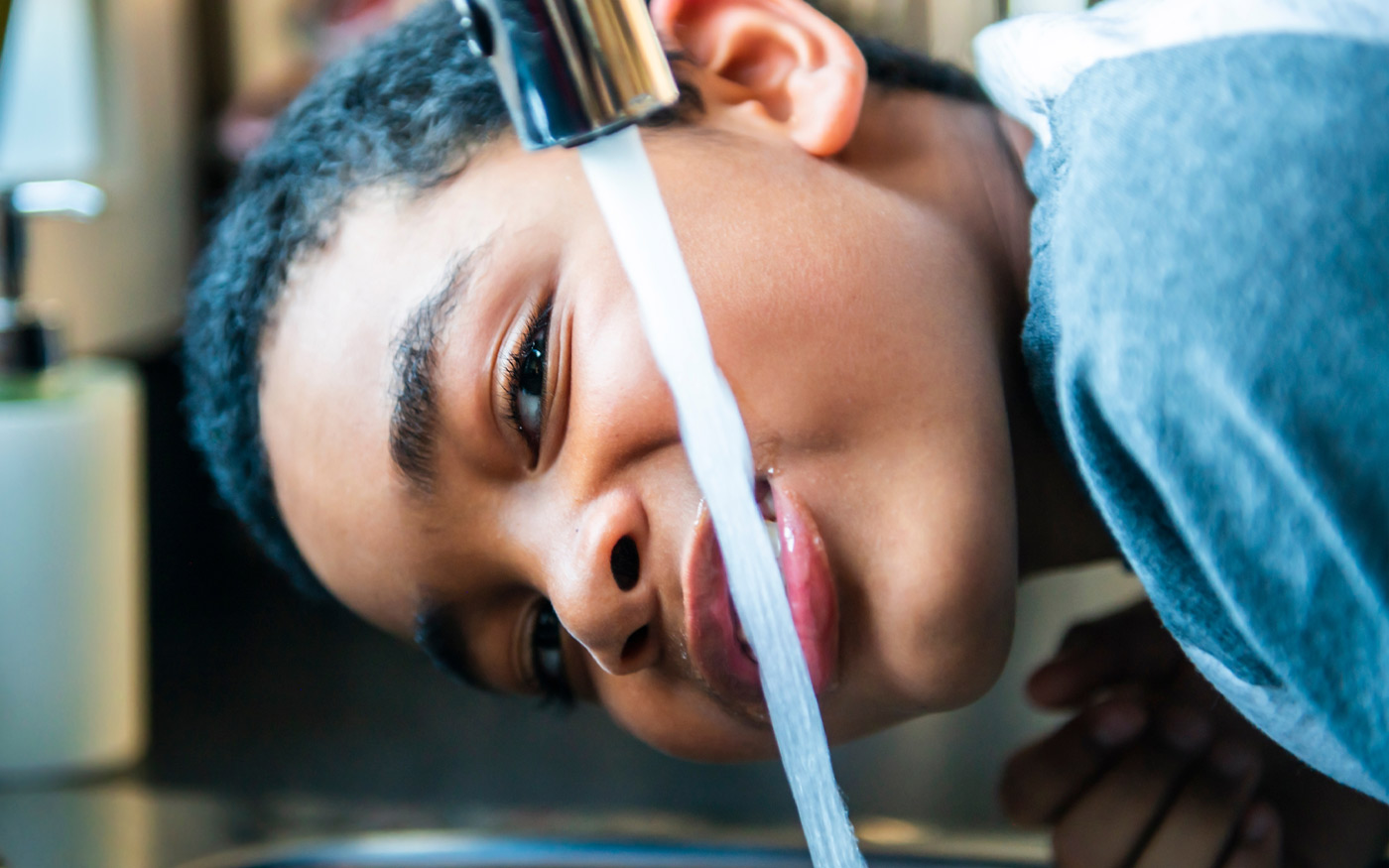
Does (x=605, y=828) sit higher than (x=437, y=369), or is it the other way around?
(x=437, y=369)

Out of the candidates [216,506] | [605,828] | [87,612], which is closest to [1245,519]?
[605,828]

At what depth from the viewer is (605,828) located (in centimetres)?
60

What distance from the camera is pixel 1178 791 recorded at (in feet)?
1.63

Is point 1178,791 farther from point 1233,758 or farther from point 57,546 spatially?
point 57,546

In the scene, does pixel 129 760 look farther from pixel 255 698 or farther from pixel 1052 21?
pixel 1052 21

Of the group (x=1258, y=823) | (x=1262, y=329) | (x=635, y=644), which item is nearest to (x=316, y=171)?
(x=635, y=644)

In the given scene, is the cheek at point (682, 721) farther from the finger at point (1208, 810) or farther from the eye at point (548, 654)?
the finger at point (1208, 810)

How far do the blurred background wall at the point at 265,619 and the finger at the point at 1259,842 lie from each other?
14cm

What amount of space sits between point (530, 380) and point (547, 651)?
14cm

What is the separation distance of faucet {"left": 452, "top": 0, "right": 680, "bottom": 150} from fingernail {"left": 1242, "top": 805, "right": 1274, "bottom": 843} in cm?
39

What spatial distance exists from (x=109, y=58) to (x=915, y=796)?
730mm

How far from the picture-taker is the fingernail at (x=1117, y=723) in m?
0.51

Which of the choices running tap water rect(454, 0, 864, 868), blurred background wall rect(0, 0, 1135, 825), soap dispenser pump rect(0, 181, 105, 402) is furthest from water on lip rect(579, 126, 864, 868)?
soap dispenser pump rect(0, 181, 105, 402)

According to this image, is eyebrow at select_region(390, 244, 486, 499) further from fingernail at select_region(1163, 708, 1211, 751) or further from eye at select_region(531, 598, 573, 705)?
fingernail at select_region(1163, 708, 1211, 751)
